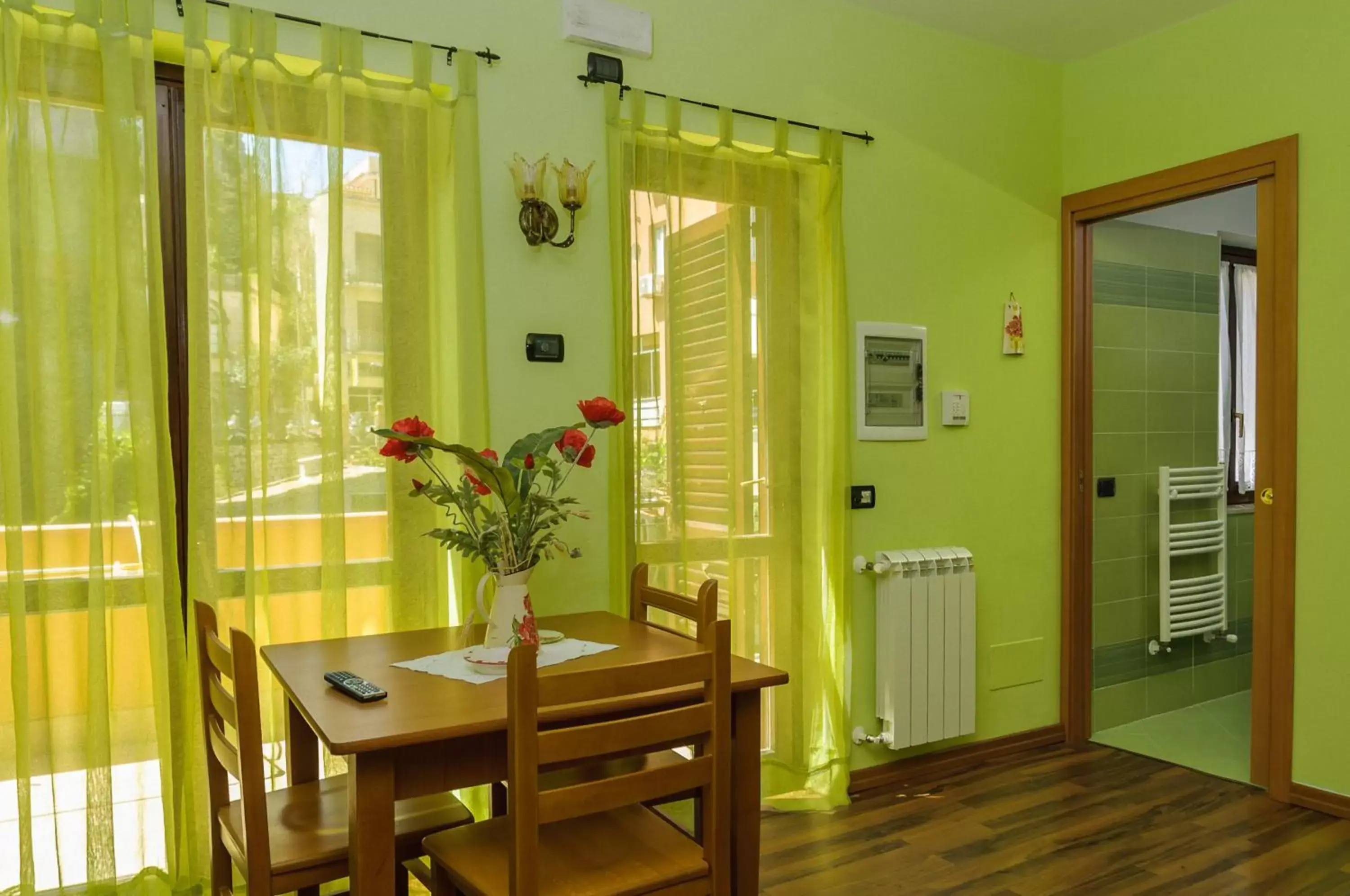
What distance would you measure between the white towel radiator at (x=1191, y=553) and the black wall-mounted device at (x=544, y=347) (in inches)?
113

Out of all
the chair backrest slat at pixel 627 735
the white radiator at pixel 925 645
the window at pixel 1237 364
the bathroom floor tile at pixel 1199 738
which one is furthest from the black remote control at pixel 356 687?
the window at pixel 1237 364

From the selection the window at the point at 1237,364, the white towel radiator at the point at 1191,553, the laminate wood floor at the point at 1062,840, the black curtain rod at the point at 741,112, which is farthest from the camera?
the window at the point at 1237,364

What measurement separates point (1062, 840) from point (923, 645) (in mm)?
751

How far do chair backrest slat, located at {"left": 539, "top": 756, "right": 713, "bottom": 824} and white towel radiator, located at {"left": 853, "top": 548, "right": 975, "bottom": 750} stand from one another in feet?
5.76

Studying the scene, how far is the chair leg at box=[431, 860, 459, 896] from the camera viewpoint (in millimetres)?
1771

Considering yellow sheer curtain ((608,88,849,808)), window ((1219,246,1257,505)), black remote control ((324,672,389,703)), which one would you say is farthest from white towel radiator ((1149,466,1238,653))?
black remote control ((324,672,389,703))

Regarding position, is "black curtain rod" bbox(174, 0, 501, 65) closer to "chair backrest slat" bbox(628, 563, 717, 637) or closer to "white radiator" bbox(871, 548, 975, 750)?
"chair backrest slat" bbox(628, 563, 717, 637)

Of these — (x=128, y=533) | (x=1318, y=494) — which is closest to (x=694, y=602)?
(x=128, y=533)

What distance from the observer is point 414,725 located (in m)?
1.61

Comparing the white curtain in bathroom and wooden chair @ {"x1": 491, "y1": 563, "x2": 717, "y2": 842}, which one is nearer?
wooden chair @ {"x1": 491, "y1": 563, "x2": 717, "y2": 842}

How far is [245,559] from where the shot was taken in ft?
7.73

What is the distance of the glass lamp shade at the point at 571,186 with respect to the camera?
2684 mm

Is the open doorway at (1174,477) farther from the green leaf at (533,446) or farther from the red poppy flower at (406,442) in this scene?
the red poppy flower at (406,442)

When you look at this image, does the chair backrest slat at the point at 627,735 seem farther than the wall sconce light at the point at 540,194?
No
